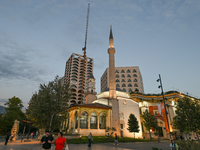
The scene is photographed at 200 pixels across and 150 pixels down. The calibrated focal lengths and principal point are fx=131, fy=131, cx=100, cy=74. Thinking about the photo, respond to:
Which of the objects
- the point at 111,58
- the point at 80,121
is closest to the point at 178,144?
the point at 80,121

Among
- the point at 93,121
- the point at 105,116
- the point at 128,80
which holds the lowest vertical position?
the point at 93,121

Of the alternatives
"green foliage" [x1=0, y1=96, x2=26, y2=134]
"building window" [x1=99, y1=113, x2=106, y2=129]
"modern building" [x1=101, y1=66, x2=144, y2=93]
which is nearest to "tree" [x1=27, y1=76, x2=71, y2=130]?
"building window" [x1=99, y1=113, x2=106, y2=129]

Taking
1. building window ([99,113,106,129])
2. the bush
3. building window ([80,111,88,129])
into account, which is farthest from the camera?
building window ([99,113,106,129])

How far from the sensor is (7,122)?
3712 centimetres

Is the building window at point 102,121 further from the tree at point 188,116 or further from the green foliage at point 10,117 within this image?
the green foliage at point 10,117

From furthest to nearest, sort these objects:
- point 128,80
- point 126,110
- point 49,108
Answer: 1. point 128,80
2. point 126,110
3. point 49,108

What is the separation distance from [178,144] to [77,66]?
301 ft

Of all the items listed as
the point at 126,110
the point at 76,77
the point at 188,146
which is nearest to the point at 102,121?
the point at 126,110

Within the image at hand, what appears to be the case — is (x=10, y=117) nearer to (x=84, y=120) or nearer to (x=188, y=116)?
(x=84, y=120)

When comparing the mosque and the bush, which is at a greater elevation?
the mosque

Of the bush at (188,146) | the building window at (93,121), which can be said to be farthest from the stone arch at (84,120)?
the bush at (188,146)

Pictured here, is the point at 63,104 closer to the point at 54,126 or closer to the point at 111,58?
the point at 54,126

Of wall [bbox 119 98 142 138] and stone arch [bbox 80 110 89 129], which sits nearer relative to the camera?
stone arch [bbox 80 110 89 129]

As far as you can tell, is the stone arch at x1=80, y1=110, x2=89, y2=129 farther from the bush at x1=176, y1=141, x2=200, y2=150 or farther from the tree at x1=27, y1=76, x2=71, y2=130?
the bush at x1=176, y1=141, x2=200, y2=150
